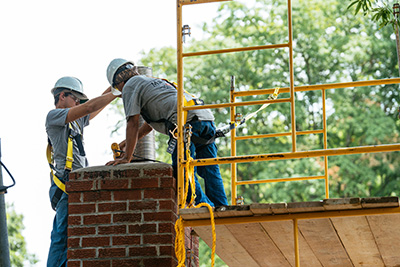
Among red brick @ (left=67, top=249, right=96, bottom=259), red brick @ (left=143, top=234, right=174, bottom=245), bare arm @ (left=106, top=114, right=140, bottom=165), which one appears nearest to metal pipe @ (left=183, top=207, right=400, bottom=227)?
red brick @ (left=143, top=234, right=174, bottom=245)

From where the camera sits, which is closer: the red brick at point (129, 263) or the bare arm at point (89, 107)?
the red brick at point (129, 263)

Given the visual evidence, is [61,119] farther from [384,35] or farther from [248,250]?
[384,35]

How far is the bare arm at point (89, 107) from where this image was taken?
6.96 m

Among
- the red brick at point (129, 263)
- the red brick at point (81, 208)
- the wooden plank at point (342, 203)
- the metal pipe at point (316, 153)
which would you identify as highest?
the metal pipe at point (316, 153)

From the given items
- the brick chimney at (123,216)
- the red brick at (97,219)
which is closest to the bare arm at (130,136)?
the brick chimney at (123,216)

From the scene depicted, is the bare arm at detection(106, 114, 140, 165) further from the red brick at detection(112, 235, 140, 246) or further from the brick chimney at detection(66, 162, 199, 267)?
the red brick at detection(112, 235, 140, 246)

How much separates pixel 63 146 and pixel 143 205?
53.2 inches

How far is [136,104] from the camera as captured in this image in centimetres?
648

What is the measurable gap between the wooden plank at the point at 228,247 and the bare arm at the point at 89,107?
6.05ft

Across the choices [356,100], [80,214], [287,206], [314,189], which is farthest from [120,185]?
[356,100]

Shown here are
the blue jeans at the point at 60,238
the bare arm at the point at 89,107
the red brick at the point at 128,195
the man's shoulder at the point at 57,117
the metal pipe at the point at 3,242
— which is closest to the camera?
the red brick at the point at 128,195

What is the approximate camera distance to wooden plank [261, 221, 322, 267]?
5464 millimetres

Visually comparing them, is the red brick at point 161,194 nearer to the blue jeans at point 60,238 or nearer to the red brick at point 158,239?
the red brick at point 158,239

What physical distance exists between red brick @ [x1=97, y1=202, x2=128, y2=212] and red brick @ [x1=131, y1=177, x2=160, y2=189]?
18 cm
